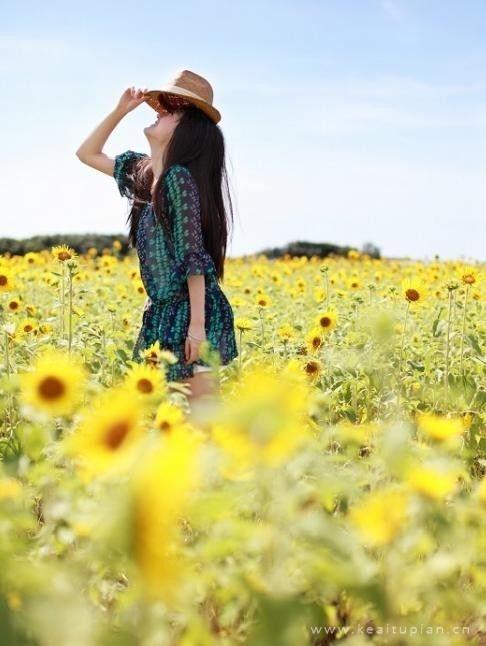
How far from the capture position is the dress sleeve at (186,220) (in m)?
3.31

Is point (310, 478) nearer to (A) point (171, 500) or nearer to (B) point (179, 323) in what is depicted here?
(A) point (171, 500)

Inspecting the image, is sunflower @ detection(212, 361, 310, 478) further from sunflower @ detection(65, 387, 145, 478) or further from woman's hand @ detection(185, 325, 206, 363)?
woman's hand @ detection(185, 325, 206, 363)

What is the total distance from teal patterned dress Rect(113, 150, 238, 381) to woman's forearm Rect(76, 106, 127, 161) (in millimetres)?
492

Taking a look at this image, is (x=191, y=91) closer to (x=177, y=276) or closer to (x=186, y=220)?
(x=186, y=220)

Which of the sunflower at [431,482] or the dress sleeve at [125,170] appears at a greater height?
the dress sleeve at [125,170]

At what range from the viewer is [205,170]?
3438 millimetres

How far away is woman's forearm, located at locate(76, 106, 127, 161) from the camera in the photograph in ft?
12.9

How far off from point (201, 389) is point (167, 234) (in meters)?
0.65

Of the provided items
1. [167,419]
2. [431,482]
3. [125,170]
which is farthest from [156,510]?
[125,170]

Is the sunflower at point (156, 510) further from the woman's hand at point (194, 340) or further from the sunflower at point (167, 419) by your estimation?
the woman's hand at point (194, 340)

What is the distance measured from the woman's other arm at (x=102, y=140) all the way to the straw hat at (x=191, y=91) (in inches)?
14.1

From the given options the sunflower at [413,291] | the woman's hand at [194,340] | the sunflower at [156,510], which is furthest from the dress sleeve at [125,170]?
the sunflower at [156,510]

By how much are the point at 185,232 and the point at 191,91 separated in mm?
622

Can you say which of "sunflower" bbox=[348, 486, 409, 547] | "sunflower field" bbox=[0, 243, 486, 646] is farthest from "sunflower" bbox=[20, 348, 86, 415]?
"sunflower" bbox=[348, 486, 409, 547]
